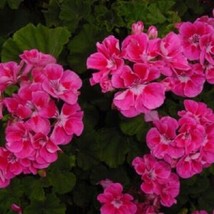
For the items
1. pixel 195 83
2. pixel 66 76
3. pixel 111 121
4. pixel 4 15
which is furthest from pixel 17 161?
pixel 4 15

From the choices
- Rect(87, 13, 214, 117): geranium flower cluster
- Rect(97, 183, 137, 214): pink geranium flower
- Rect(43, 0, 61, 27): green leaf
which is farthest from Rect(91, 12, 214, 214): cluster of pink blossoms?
Rect(43, 0, 61, 27): green leaf

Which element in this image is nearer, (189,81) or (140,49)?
(140,49)

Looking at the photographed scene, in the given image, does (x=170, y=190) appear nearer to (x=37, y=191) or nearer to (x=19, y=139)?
(x=37, y=191)

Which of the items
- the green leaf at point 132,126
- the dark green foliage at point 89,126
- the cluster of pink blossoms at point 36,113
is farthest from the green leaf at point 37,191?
the green leaf at point 132,126

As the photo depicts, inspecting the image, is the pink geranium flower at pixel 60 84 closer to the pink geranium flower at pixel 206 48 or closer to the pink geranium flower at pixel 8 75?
the pink geranium flower at pixel 8 75

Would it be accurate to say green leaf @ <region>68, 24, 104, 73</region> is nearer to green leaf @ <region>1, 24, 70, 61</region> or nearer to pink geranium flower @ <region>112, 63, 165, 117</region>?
green leaf @ <region>1, 24, 70, 61</region>

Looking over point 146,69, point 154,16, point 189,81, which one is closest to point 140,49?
point 146,69
